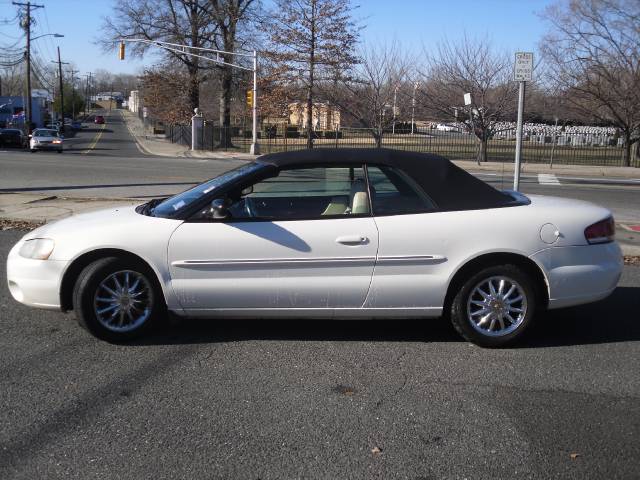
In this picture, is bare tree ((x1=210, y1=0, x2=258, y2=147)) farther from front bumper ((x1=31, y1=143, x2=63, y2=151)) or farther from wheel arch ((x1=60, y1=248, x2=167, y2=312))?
wheel arch ((x1=60, y1=248, x2=167, y2=312))

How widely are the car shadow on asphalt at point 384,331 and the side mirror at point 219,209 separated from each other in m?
1.01

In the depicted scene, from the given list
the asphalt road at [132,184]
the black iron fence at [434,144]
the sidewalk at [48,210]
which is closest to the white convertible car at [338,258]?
the sidewalk at [48,210]

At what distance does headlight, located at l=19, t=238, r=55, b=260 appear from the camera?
5117mm

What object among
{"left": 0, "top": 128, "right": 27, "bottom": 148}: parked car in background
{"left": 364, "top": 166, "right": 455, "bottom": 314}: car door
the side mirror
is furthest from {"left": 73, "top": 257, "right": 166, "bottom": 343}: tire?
{"left": 0, "top": 128, "right": 27, "bottom": 148}: parked car in background

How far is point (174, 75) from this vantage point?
5447cm

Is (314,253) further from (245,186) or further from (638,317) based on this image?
(638,317)

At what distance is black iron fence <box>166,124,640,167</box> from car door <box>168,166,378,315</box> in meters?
30.8

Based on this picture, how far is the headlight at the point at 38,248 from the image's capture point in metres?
5.12

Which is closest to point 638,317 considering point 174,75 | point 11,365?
point 11,365

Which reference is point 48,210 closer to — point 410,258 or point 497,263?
point 410,258

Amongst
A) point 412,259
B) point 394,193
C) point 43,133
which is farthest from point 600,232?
point 43,133

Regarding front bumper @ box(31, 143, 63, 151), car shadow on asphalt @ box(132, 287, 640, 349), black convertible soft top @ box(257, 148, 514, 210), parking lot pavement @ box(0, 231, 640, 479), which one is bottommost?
parking lot pavement @ box(0, 231, 640, 479)

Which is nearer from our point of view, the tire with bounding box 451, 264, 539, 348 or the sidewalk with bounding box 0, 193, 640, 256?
the tire with bounding box 451, 264, 539, 348

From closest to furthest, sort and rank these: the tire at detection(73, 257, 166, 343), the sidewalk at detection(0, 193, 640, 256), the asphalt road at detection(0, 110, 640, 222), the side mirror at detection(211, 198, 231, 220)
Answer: the side mirror at detection(211, 198, 231, 220)
the tire at detection(73, 257, 166, 343)
the sidewalk at detection(0, 193, 640, 256)
the asphalt road at detection(0, 110, 640, 222)
